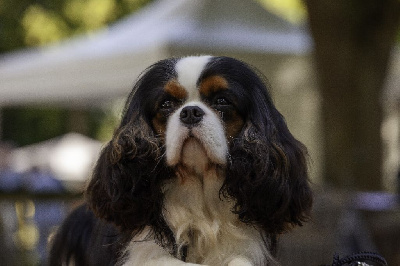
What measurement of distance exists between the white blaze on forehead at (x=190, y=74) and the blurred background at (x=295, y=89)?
1.41 meters

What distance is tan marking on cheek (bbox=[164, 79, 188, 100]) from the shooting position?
3012mm

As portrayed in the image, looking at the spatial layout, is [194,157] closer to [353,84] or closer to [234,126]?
[234,126]

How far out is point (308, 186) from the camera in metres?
3.18

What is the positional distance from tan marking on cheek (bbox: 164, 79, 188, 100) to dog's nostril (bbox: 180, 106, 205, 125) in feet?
0.46

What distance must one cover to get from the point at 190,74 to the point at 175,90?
88 mm

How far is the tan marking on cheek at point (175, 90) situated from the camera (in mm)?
3012

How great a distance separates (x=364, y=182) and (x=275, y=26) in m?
3.30

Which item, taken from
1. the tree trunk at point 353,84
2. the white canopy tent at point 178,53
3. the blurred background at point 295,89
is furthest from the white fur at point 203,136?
the white canopy tent at point 178,53

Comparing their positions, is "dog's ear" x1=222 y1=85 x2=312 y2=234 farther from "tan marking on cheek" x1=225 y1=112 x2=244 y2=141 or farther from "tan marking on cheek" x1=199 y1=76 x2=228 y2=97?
"tan marking on cheek" x1=199 y1=76 x2=228 y2=97

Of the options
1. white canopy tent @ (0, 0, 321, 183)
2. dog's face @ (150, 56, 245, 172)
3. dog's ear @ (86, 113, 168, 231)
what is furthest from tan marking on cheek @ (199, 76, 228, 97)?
white canopy tent @ (0, 0, 321, 183)

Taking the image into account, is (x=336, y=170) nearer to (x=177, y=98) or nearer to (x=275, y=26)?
(x=275, y=26)

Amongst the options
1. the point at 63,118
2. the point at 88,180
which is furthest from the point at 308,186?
the point at 63,118

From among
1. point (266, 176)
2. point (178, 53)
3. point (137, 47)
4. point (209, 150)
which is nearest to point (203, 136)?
point (209, 150)

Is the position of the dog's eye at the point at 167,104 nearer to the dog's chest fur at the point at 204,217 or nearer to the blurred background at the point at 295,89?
the dog's chest fur at the point at 204,217
